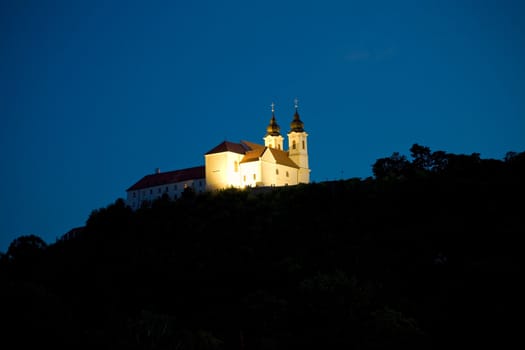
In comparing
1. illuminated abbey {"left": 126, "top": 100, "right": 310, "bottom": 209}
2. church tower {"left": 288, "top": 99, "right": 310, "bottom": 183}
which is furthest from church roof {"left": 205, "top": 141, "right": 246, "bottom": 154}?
church tower {"left": 288, "top": 99, "right": 310, "bottom": 183}

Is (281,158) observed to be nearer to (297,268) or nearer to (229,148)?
(229,148)

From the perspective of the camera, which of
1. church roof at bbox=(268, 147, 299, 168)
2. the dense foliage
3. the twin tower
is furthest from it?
church roof at bbox=(268, 147, 299, 168)

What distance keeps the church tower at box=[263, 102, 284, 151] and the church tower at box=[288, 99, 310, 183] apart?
2069 mm

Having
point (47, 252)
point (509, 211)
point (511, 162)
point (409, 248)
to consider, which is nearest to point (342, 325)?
point (409, 248)

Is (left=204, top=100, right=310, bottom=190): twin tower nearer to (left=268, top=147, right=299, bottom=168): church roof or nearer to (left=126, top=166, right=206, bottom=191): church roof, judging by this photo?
(left=268, top=147, right=299, bottom=168): church roof

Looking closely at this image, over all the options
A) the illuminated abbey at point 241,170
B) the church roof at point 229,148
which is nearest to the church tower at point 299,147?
the illuminated abbey at point 241,170

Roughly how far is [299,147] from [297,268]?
25.9m

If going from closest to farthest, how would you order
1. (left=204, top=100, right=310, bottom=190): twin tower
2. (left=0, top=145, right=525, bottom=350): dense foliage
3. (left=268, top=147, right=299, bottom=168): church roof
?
(left=0, top=145, right=525, bottom=350): dense foliage → (left=204, top=100, right=310, bottom=190): twin tower → (left=268, top=147, right=299, bottom=168): church roof

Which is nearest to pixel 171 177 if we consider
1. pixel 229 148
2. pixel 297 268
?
pixel 229 148

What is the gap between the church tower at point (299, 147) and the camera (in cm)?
7250

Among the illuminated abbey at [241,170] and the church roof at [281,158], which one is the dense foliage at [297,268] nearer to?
the illuminated abbey at [241,170]

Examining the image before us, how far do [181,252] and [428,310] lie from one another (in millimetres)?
22680

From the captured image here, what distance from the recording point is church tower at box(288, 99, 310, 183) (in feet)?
238

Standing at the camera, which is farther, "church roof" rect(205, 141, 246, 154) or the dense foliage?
"church roof" rect(205, 141, 246, 154)
